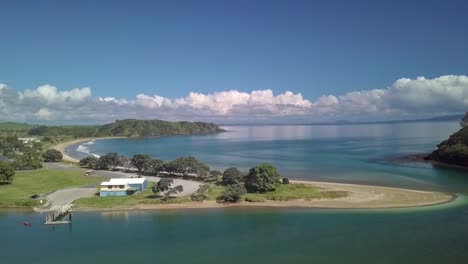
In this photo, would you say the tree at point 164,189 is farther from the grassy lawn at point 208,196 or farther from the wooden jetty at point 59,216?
the wooden jetty at point 59,216

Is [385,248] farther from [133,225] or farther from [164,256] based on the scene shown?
[133,225]

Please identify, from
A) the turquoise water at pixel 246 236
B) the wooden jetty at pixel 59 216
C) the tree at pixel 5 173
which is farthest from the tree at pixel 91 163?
the wooden jetty at pixel 59 216

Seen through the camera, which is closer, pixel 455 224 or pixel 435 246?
pixel 435 246

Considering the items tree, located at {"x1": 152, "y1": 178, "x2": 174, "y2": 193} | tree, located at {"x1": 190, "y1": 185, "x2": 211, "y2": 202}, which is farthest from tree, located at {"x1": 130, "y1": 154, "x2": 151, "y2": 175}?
tree, located at {"x1": 190, "y1": 185, "x2": 211, "y2": 202}

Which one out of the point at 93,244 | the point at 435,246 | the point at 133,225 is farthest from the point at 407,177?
the point at 93,244

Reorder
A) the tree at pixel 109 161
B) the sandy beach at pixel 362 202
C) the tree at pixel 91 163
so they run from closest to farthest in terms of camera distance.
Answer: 1. the sandy beach at pixel 362 202
2. the tree at pixel 109 161
3. the tree at pixel 91 163

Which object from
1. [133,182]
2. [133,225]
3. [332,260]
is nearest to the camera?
[332,260]
